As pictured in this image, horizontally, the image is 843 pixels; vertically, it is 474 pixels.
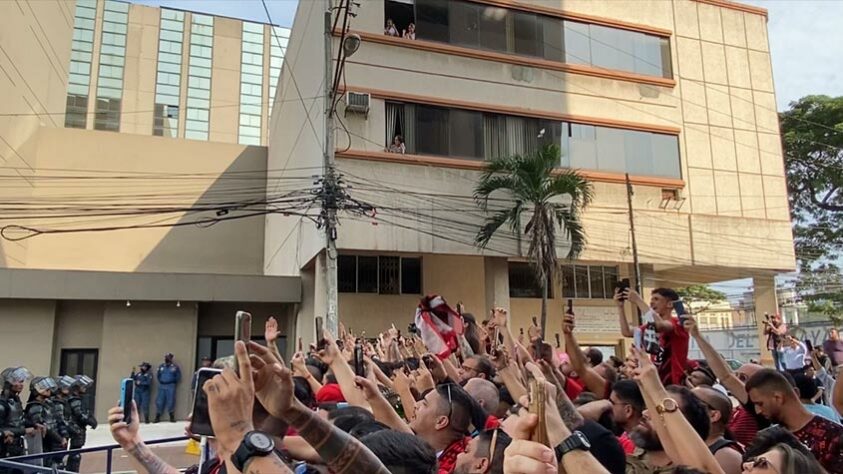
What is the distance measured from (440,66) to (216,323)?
422 inches

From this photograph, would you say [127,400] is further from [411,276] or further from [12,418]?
[411,276]

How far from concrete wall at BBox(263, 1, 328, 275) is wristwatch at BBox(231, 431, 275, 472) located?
13292mm

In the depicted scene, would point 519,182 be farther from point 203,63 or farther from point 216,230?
point 203,63

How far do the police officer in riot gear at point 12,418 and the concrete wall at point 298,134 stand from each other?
7813mm

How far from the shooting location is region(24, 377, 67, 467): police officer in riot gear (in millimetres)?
8102

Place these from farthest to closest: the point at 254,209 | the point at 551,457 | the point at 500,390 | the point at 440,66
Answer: the point at 254,209
the point at 440,66
the point at 500,390
the point at 551,457

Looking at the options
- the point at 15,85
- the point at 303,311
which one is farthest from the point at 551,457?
the point at 15,85

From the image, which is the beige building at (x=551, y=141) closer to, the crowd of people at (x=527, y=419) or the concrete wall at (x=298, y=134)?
the concrete wall at (x=298, y=134)

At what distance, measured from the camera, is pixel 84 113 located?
4519 centimetres

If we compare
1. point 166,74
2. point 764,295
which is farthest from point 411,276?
point 166,74

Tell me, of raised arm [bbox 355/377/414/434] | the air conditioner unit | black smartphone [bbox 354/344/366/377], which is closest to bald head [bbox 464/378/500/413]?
black smartphone [bbox 354/344/366/377]

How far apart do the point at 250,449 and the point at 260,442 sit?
33 millimetres

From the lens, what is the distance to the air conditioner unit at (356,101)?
14.7 m

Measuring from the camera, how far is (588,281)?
18.9m
